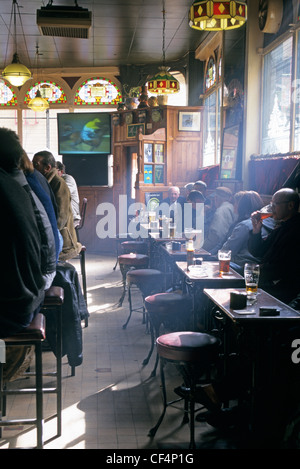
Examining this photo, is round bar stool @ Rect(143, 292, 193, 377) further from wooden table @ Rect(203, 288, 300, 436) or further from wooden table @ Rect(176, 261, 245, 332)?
wooden table @ Rect(203, 288, 300, 436)

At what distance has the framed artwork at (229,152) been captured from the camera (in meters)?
7.62

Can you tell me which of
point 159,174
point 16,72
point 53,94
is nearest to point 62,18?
point 16,72

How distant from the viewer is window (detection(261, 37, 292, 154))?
6355mm

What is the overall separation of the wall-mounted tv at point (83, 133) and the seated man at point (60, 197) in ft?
26.7

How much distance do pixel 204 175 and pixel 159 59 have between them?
3738 millimetres

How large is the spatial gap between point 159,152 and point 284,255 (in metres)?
6.67

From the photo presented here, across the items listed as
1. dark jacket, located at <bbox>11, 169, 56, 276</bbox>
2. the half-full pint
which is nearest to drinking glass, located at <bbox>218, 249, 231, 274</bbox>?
the half-full pint

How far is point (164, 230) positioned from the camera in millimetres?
6570

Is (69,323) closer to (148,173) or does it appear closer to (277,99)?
(277,99)

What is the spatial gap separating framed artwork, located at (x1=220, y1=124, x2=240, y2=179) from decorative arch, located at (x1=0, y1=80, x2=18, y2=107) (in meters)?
6.75

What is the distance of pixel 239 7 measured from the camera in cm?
430
